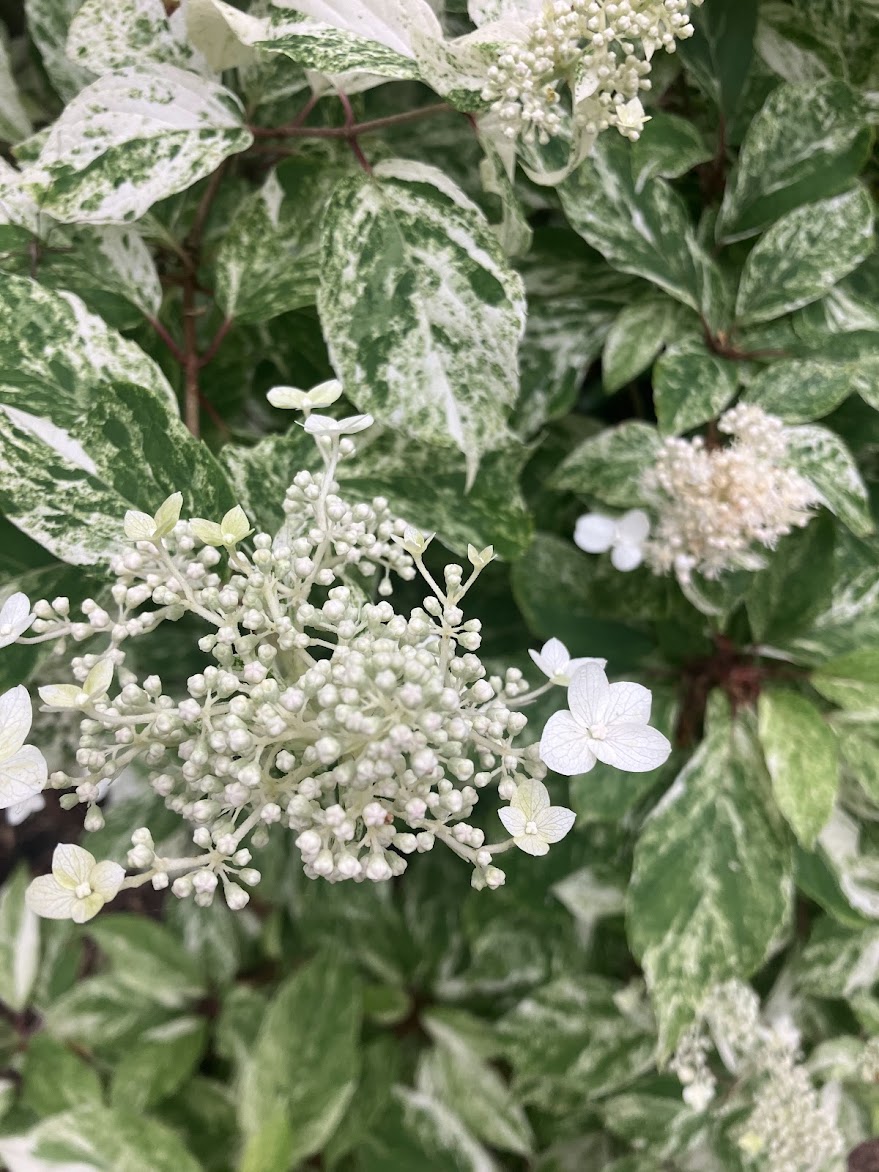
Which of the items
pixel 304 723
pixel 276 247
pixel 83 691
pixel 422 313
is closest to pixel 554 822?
pixel 304 723

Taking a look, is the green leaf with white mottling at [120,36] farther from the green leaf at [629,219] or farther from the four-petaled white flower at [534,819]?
the four-petaled white flower at [534,819]

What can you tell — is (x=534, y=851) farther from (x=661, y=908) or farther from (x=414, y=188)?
(x=414, y=188)

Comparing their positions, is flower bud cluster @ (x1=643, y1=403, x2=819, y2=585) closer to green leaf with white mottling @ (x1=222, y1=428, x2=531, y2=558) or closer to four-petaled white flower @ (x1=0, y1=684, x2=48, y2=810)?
green leaf with white mottling @ (x1=222, y1=428, x2=531, y2=558)

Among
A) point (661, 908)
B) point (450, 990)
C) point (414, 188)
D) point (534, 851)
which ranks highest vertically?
point (414, 188)

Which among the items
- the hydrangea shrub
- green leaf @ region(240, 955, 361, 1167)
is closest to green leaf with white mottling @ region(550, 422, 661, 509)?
the hydrangea shrub

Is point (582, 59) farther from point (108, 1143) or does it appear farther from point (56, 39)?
point (108, 1143)

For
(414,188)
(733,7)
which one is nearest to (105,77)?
(414,188)

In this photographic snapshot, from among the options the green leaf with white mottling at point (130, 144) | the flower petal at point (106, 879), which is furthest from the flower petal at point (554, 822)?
the green leaf with white mottling at point (130, 144)
